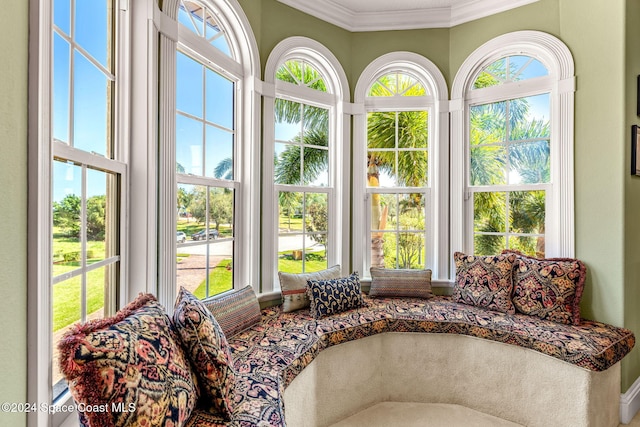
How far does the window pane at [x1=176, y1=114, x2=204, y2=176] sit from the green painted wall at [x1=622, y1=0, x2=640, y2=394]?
9.38 feet

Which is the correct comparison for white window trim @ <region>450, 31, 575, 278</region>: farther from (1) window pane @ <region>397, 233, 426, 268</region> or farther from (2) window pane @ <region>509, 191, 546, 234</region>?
(1) window pane @ <region>397, 233, 426, 268</region>

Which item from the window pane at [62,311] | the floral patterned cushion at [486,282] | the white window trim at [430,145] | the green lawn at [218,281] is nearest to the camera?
the window pane at [62,311]

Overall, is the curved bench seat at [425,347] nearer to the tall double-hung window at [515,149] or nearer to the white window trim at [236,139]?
the white window trim at [236,139]

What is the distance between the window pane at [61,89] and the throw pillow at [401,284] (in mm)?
2473

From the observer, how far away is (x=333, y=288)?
2629 millimetres

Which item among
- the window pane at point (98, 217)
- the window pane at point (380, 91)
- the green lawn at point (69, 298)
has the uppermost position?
the window pane at point (380, 91)

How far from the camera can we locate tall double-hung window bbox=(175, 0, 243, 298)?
2.12m

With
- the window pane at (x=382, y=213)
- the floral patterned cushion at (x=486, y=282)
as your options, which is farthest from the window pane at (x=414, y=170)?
the floral patterned cushion at (x=486, y=282)

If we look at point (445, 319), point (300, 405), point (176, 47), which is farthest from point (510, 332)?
point (176, 47)

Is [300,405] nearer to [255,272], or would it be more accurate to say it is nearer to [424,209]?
[255,272]

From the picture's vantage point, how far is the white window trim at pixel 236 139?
1.90 m

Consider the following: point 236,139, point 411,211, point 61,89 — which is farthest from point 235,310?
point 411,211

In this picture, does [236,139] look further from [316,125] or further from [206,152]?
[316,125]

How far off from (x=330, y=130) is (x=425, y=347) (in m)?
2.01
